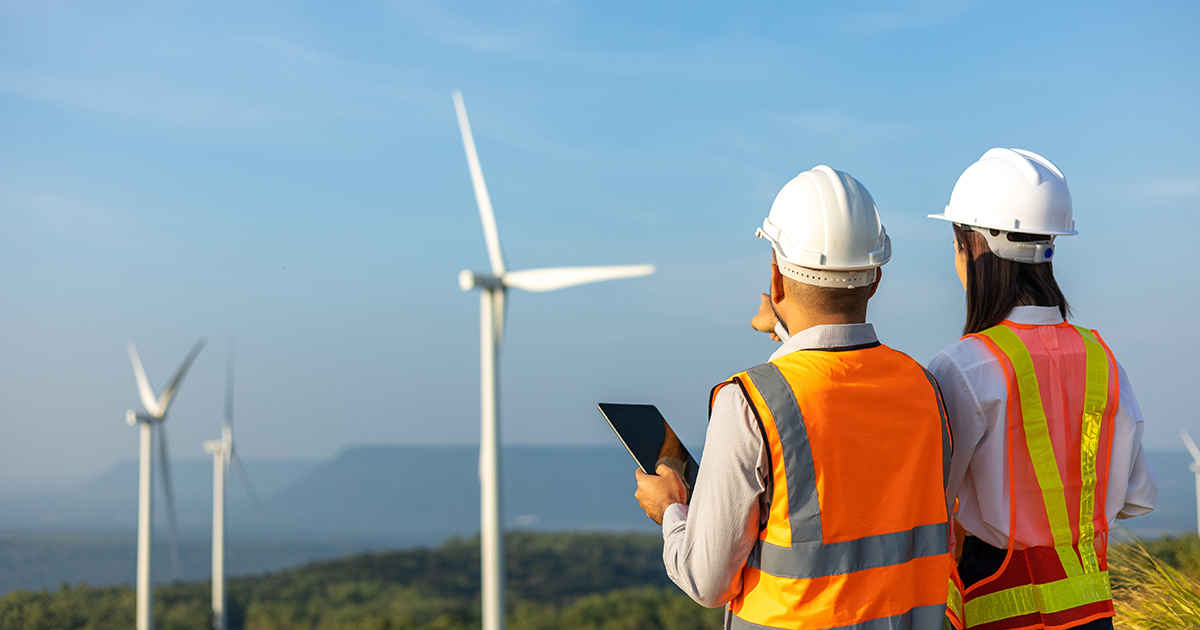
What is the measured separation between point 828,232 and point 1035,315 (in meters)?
1.33

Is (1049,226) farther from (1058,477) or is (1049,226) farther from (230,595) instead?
(230,595)

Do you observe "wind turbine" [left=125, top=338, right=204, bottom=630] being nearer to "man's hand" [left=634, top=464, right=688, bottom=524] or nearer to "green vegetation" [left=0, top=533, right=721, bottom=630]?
"man's hand" [left=634, top=464, right=688, bottom=524]

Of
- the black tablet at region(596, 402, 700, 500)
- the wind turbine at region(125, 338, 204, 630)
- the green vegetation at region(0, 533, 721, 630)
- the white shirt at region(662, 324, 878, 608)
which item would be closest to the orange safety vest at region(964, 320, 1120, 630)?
the white shirt at region(662, 324, 878, 608)

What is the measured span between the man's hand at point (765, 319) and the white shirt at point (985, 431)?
761mm

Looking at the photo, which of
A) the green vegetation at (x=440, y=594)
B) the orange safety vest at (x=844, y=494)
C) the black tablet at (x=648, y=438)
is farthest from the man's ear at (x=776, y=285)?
the green vegetation at (x=440, y=594)

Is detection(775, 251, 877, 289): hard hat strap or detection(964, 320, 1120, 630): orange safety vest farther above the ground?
detection(775, 251, 877, 289): hard hat strap

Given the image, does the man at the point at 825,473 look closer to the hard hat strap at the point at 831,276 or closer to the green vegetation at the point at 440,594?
the hard hat strap at the point at 831,276

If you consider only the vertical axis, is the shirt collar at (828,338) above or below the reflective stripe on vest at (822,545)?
above

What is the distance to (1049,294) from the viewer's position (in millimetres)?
4188

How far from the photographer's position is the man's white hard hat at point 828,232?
342 centimetres

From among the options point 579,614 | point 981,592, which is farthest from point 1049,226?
point 579,614

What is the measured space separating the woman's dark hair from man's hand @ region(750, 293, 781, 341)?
100 centimetres

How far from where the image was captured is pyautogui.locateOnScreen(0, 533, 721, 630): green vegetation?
97.4 metres

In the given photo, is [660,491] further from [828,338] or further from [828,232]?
[828,232]
